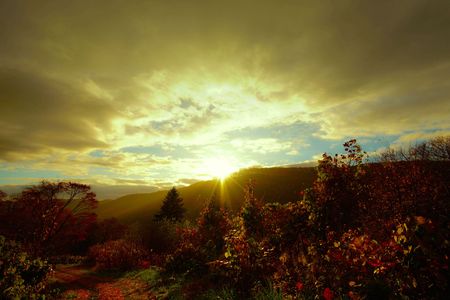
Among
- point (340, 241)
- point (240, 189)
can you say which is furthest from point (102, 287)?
point (240, 189)

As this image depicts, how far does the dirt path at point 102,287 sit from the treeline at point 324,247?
194 cm

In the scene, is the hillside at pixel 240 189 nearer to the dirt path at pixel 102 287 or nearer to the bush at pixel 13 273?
the dirt path at pixel 102 287

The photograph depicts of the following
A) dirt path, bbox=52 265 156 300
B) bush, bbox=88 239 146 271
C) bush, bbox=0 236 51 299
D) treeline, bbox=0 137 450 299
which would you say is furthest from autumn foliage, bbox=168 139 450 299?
bush, bbox=88 239 146 271

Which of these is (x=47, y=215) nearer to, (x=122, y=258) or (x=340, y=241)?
(x=122, y=258)

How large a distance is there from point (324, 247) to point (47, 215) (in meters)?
27.2

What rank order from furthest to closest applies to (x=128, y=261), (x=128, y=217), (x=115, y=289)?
(x=128, y=217), (x=128, y=261), (x=115, y=289)

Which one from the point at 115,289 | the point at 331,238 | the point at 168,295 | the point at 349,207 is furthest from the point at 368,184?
the point at 115,289

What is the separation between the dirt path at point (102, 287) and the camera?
1352 centimetres

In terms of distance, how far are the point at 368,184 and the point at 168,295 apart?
9.29 metres

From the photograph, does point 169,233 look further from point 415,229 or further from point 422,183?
point 415,229

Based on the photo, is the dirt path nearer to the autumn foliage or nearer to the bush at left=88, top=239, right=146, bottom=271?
the bush at left=88, top=239, right=146, bottom=271

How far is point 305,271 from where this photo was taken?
7.64 meters

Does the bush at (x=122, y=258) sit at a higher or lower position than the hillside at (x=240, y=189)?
lower

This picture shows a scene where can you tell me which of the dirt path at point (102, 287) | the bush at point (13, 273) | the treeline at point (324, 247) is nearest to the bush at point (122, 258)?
the treeline at point (324, 247)
